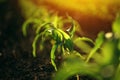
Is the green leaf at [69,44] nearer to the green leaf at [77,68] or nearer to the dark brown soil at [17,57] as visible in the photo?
the dark brown soil at [17,57]

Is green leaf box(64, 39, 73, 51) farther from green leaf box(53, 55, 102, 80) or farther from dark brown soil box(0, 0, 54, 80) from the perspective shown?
green leaf box(53, 55, 102, 80)

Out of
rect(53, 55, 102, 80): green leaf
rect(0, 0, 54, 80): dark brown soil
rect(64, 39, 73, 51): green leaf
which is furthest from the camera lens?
rect(0, 0, 54, 80): dark brown soil

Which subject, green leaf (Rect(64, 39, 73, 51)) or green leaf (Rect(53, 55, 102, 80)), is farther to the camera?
green leaf (Rect(64, 39, 73, 51))

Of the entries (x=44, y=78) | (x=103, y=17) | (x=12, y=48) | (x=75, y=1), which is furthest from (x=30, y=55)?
(x=75, y=1)

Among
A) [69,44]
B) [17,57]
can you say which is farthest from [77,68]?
[17,57]

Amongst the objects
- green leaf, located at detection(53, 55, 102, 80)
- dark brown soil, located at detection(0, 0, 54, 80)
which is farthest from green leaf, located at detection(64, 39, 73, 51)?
green leaf, located at detection(53, 55, 102, 80)

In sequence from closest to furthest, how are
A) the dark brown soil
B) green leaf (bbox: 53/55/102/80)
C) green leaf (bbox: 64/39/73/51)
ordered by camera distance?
green leaf (bbox: 53/55/102/80) → green leaf (bbox: 64/39/73/51) → the dark brown soil

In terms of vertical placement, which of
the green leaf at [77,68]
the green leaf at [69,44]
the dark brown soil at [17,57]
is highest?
the green leaf at [77,68]

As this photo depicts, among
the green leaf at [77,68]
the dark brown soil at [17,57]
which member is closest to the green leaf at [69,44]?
the dark brown soil at [17,57]

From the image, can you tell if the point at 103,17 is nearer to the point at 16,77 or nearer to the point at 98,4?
the point at 98,4

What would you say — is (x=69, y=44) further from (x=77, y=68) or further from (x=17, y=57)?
(x=17, y=57)
